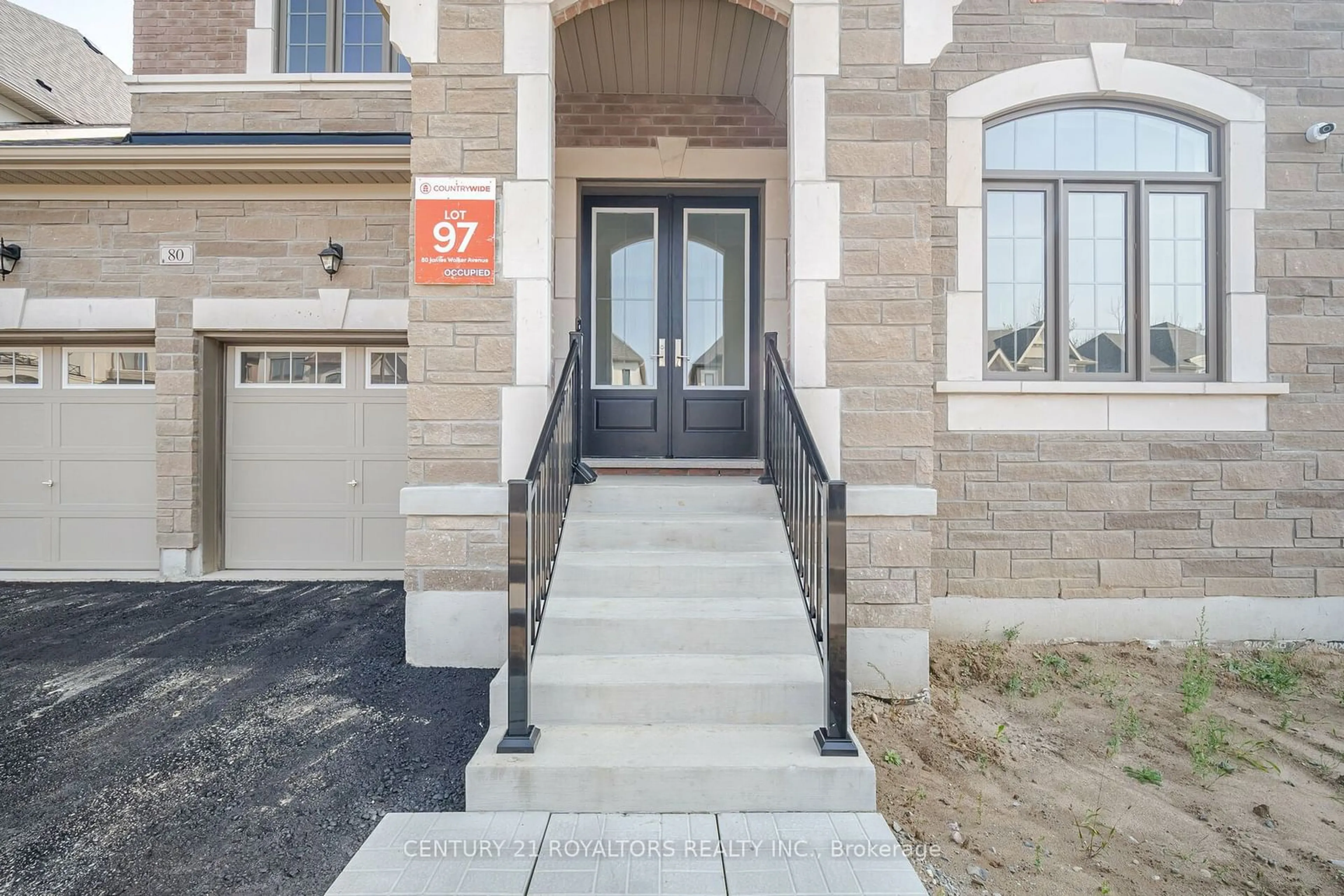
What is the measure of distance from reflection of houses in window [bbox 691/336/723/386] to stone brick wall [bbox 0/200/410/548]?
8.22 ft

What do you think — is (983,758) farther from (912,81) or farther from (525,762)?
(912,81)

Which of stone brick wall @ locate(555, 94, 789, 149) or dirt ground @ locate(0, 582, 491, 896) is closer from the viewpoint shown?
dirt ground @ locate(0, 582, 491, 896)

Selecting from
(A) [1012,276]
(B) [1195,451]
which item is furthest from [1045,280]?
(B) [1195,451]

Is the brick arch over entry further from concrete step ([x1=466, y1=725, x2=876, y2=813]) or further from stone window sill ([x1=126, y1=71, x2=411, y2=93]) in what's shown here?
concrete step ([x1=466, y1=725, x2=876, y2=813])

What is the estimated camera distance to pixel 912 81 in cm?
336

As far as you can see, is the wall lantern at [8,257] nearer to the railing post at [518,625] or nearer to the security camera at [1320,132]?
the railing post at [518,625]

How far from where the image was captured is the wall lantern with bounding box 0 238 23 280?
5.11 metres

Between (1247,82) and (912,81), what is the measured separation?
2.42m

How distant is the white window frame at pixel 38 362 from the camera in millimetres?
5438

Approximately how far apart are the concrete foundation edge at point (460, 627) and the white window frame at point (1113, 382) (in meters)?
2.89

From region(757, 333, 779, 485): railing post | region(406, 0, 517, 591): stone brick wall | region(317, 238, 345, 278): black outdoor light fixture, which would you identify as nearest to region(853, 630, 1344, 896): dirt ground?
region(757, 333, 779, 485): railing post

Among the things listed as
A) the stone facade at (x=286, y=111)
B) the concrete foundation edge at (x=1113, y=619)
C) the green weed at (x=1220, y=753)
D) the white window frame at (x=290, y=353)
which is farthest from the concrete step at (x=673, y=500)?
the stone facade at (x=286, y=111)

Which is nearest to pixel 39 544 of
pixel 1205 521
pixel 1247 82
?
pixel 1205 521

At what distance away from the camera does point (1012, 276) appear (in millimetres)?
4090
